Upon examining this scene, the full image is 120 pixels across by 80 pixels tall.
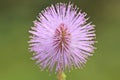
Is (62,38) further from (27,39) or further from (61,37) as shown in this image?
(27,39)

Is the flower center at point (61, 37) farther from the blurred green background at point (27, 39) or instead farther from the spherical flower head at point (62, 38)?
the blurred green background at point (27, 39)

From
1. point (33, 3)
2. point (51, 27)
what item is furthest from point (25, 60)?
point (51, 27)

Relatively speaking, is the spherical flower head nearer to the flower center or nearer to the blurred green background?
the flower center

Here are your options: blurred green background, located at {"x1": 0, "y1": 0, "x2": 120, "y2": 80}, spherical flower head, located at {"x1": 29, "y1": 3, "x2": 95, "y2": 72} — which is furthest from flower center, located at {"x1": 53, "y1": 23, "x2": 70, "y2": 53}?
blurred green background, located at {"x1": 0, "y1": 0, "x2": 120, "y2": 80}
